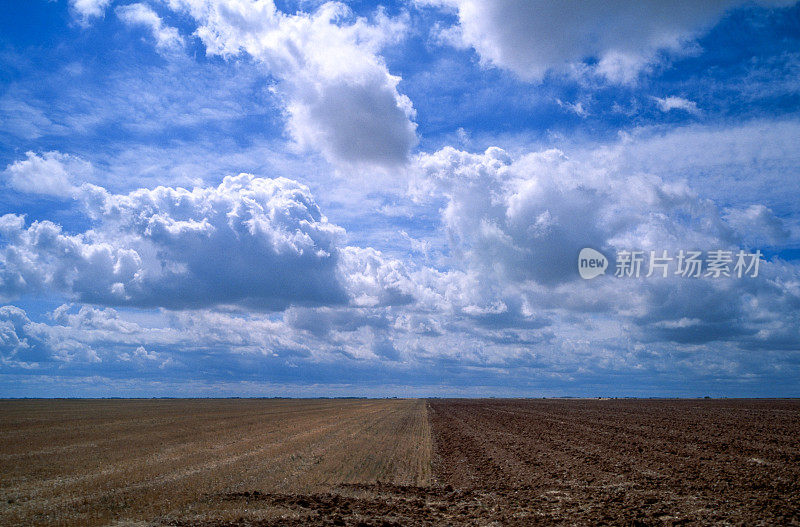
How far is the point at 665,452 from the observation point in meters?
24.0

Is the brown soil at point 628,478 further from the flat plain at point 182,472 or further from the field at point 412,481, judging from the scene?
the flat plain at point 182,472

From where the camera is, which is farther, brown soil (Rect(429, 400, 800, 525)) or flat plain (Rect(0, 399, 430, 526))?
flat plain (Rect(0, 399, 430, 526))

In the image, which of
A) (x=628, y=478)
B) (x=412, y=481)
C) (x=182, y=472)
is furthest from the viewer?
(x=182, y=472)

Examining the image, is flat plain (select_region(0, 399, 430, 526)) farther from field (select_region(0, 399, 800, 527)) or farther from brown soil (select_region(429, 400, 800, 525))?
brown soil (select_region(429, 400, 800, 525))

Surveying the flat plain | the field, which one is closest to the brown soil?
the field

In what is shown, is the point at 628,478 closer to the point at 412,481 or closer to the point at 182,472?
the point at 412,481

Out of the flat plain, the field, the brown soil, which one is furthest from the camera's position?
the flat plain

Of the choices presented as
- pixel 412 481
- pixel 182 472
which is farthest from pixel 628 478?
pixel 182 472

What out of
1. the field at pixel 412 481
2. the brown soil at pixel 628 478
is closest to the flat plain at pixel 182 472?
the field at pixel 412 481

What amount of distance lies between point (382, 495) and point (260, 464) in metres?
8.65

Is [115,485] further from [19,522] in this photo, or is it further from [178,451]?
[178,451]

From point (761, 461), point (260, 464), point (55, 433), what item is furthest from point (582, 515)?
point (55, 433)

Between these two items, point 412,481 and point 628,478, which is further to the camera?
point 412,481

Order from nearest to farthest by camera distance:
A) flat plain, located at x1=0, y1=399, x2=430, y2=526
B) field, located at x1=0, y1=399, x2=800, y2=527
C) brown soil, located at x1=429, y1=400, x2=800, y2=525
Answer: brown soil, located at x1=429, y1=400, x2=800, y2=525 < field, located at x1=0, y1=399, x2=800, y2=527 < flat plain, located at x1=0, y1=399, x2=430, y2=526
